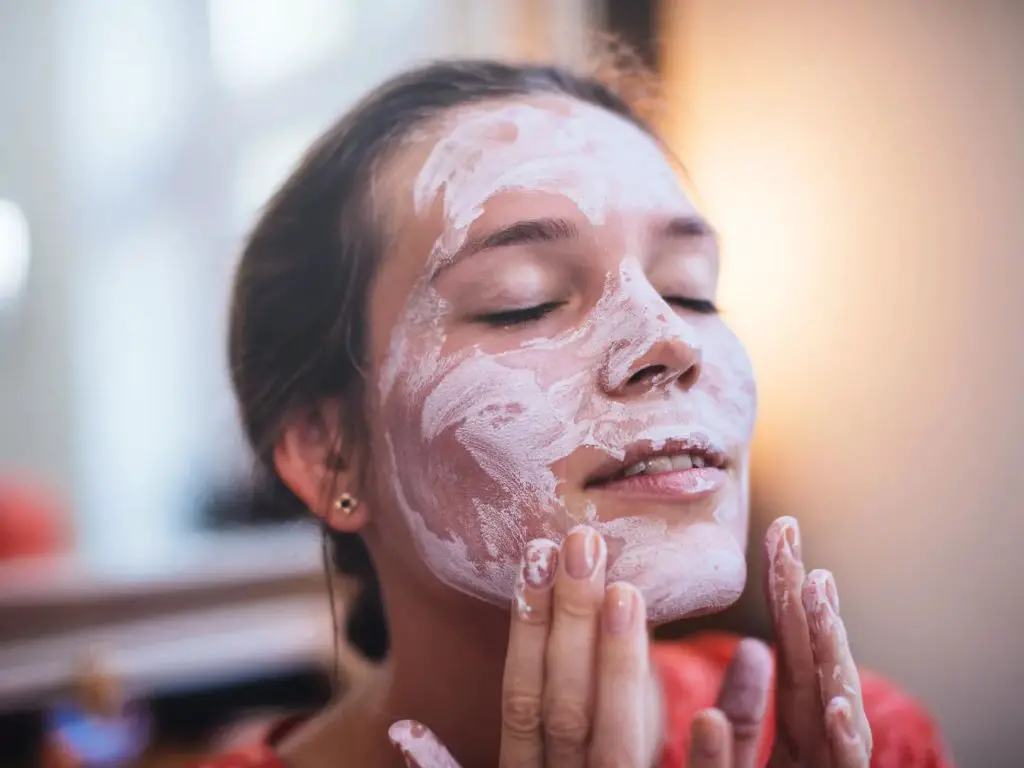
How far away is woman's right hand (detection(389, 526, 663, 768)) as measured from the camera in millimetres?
572

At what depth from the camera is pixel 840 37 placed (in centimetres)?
80

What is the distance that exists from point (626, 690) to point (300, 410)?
336 mm

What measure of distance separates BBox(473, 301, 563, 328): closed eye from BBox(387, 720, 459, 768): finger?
1.01 ft

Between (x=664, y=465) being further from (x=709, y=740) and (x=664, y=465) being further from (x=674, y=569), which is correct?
(x=709, y=740)

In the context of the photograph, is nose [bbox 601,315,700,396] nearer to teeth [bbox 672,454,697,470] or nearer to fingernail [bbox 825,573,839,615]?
teeth [bbox 672,454,697,470]

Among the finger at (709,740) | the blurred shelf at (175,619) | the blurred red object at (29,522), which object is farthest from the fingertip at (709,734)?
the blurred red object at (29,522)

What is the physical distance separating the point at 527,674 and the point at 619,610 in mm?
76

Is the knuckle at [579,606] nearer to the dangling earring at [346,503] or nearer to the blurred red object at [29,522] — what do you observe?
the dangling earring at [346,503]

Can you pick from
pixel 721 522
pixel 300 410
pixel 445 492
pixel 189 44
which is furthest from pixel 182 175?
pixel 721 522

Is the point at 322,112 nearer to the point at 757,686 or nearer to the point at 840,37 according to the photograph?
the point at 840,37

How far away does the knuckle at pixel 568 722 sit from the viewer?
0.58 m

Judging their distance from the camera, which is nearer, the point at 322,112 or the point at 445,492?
the point at 445,492

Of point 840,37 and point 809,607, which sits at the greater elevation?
point 840,37

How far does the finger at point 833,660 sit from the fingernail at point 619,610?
17 centimetres
